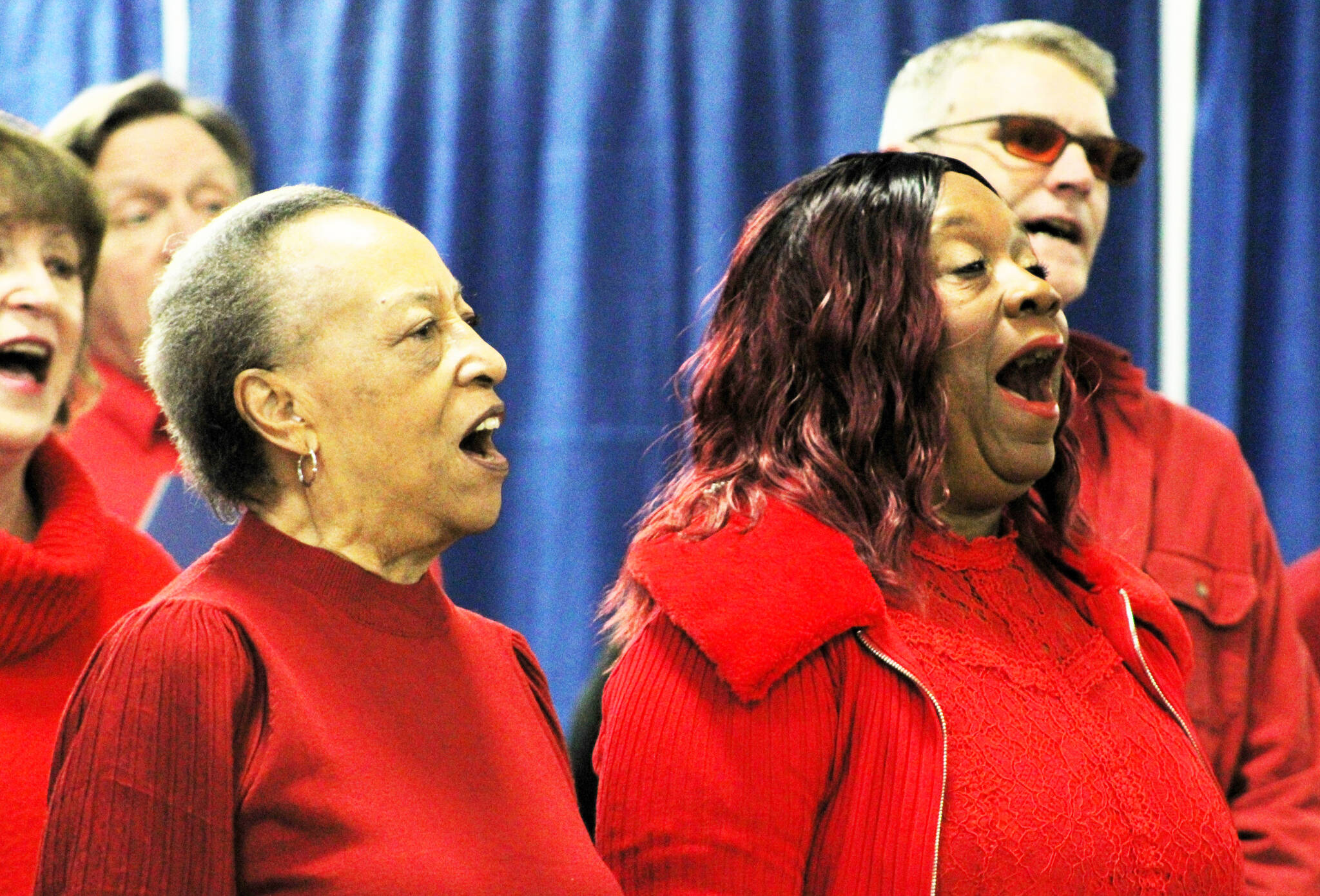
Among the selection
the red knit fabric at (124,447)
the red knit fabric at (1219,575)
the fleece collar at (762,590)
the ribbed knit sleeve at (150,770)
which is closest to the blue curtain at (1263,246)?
the red knit fabric at (1219,575)

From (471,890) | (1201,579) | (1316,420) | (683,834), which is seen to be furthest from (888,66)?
(471,890)

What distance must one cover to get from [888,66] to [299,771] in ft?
6.56

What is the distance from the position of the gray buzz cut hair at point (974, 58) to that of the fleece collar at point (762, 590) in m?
1.04

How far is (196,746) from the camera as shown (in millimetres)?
1070

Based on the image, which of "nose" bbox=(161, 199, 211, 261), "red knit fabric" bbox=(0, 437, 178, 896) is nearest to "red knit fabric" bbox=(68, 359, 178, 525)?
"nose" bbox=(161, 199, 211, 261)

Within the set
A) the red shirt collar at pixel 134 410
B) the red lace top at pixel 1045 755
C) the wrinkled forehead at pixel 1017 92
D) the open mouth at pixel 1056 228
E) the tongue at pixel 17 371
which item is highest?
the wrinkled forehead at pixel 1017 92

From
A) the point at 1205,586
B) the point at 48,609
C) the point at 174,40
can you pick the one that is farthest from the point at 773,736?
the point at 174,40

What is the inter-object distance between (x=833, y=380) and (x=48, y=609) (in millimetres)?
821

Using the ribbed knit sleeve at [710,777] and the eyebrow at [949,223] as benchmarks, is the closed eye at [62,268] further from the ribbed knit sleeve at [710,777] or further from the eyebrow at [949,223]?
the eyebrow at [949,223]

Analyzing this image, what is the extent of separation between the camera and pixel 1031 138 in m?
2.19

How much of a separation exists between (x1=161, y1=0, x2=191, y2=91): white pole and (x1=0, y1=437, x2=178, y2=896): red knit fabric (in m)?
1.25

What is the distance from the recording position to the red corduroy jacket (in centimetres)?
130

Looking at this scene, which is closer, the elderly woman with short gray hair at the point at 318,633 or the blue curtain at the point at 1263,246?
the elderly woman with short gray hair at the point at 318,633

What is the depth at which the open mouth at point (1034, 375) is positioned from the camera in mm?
1566
